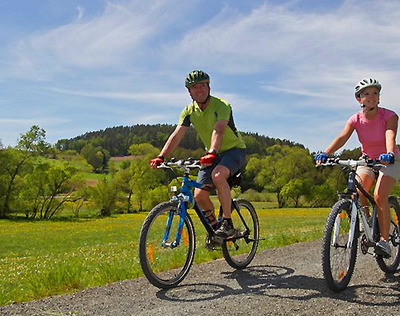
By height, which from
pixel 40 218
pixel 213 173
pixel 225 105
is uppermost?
pixel 225 105

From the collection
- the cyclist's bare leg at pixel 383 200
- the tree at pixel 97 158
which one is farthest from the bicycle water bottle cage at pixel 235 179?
the tree at pixel 97 158

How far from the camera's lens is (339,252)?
15.1 ft

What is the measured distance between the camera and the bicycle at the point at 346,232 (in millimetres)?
4414

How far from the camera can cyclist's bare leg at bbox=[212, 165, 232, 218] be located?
5352 millimetres

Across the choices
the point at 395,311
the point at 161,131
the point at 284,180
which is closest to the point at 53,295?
the point at 395,311

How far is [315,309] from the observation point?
3.88 metres

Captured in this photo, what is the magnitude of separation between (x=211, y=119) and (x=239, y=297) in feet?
7.30

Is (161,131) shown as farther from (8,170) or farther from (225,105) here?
(225,105)

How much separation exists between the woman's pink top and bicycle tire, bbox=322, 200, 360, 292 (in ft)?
3.25

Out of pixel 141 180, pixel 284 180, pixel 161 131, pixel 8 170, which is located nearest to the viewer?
pixel 8 170

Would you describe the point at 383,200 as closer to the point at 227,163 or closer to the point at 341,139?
the point at 341,139

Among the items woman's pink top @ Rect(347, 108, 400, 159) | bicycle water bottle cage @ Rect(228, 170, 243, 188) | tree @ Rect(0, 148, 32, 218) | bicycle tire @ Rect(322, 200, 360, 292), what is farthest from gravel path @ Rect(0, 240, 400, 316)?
tree @ Rect(0, 148, 32, 218)

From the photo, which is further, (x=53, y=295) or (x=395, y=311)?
(x=53, y=295)

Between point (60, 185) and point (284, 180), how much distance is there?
41.3 meters
